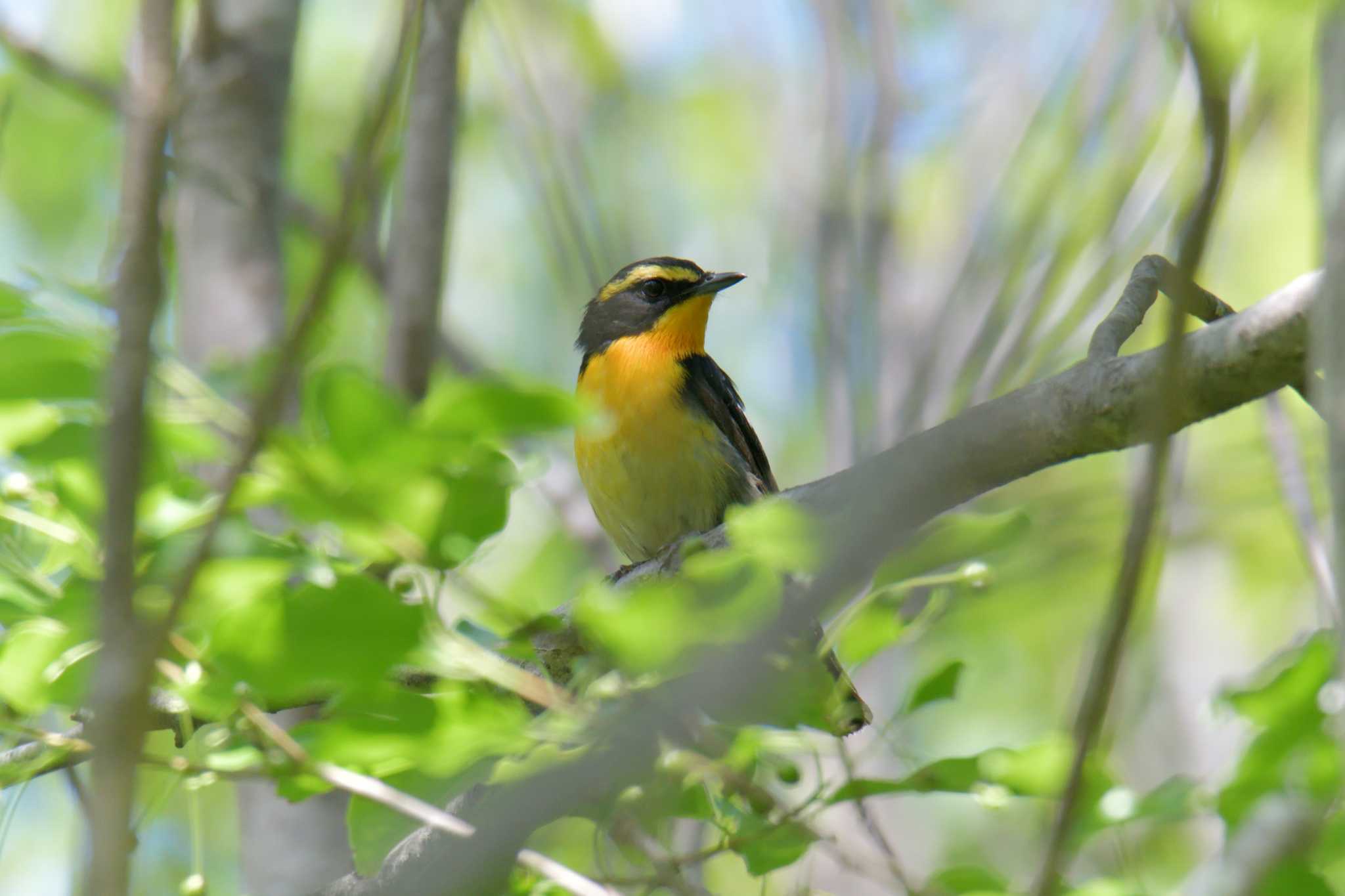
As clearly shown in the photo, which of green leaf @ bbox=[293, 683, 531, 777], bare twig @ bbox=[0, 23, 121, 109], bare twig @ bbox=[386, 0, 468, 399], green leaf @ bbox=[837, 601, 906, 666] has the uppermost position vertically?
bare twig @ bbox=[0, 23, 121, 109]

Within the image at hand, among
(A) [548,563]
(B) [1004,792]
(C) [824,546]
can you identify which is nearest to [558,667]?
(B) [1004,792]

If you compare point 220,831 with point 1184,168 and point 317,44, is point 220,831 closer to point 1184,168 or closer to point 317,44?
point 317,44

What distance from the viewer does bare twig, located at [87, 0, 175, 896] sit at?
1476mm

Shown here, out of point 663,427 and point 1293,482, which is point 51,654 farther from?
point 663,427

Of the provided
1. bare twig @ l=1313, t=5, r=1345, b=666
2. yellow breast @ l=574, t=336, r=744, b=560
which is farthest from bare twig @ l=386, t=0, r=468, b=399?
bare twig @ l=1313, t=5, r=1345, b=666

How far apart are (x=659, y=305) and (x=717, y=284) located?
0.35 meters

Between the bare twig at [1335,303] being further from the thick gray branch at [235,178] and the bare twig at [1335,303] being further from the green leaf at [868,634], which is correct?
the thick gray branch at [235,178]

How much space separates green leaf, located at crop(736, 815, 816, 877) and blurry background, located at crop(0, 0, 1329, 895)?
107 centimetres

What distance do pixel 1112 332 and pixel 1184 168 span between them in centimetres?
390

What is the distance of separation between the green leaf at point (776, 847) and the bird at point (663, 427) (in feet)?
12.0

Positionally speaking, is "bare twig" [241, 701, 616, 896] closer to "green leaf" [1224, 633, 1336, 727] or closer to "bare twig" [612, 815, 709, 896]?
"bare twig" [612, 815, 709, 896]

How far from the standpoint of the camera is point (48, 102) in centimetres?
977

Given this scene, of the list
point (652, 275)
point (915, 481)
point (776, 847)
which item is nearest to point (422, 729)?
point (776, 847)

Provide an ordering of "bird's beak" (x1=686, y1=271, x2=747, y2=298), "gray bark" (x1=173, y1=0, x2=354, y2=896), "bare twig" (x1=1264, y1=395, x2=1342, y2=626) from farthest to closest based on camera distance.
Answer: "bird's beak" (x1=686, y1=271, x2=747, y2=298) → "gray bark" (x1=173, y1=0, x2=354, y2=896) → "bare twig" (x1=1264, y1=395, x2=1342, y2=626)
